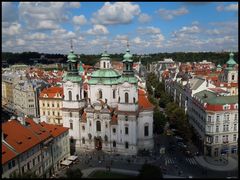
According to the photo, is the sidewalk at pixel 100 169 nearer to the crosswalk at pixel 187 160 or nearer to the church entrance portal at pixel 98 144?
the crosswalk at pixel 187 160

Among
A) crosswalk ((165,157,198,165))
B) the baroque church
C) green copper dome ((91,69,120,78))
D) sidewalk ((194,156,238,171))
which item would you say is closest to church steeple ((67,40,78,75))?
the baroque church

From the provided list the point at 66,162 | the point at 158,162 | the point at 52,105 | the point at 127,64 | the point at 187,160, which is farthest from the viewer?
the point at 52,105

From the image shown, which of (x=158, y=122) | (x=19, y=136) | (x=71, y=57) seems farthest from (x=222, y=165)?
(x=71, y=57)

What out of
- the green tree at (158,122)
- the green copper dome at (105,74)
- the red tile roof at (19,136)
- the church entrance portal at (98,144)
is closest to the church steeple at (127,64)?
the green copper dome at (105,74)

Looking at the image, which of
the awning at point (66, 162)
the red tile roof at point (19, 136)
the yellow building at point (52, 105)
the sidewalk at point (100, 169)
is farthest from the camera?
the yellow building at point (52, 105)

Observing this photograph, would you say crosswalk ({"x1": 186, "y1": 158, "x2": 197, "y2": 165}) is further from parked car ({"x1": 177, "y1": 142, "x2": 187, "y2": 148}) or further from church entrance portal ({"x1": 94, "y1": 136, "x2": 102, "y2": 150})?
church entrance portal ({"x1": 94, "y1": 136, "x2": 102, "y2": 150})

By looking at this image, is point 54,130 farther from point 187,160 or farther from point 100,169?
point 187,160
